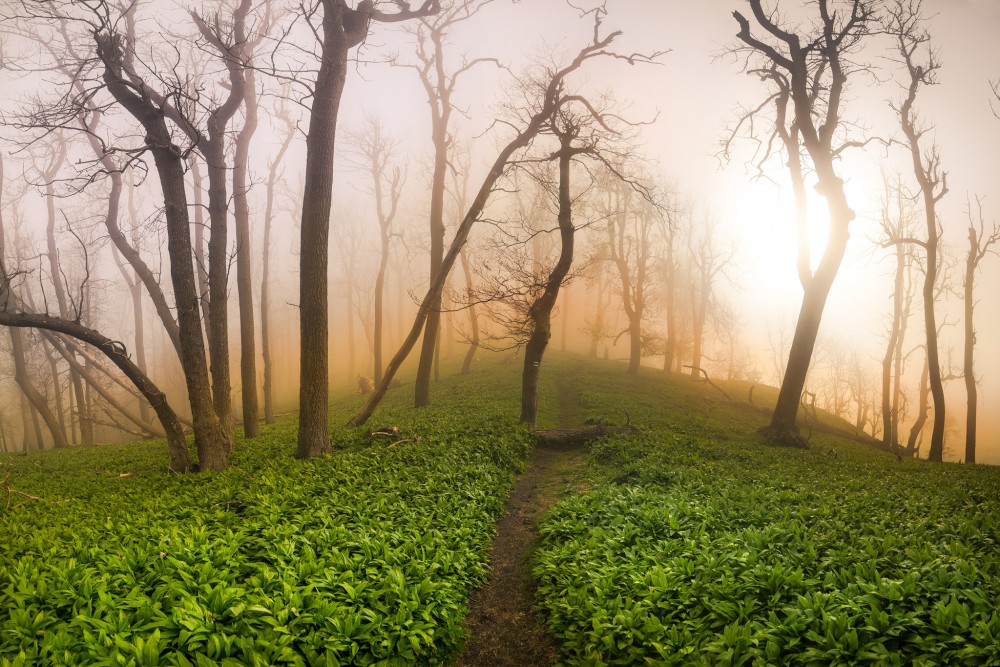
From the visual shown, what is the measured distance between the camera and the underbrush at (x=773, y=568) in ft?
13.2

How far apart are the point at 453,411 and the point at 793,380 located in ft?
35.5

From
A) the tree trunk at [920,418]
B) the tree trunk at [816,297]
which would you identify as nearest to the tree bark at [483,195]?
the tree trunk at [816,297]

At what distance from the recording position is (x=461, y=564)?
6.48 meters

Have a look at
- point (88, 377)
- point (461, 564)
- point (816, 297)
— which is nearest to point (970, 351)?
point (816, 297)

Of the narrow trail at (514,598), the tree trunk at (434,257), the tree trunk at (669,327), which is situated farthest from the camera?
the tree trunk at (669,327)

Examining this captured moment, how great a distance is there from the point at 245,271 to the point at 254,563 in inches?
535

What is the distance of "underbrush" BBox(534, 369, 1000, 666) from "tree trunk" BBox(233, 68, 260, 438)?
10.7m

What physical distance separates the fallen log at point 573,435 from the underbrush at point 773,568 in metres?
3.71

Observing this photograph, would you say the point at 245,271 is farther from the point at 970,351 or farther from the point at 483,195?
the point at 970,351

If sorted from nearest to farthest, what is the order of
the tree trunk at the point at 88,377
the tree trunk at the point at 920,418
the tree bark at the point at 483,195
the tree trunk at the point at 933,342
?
1. the tree bark at the point at 483,195
2. the tree trunk at the point at 933,342
3. the tree trunk at the point at 88,377
4. the tree trunk at the point at 920,418

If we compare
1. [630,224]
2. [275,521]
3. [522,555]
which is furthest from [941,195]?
[275,521]

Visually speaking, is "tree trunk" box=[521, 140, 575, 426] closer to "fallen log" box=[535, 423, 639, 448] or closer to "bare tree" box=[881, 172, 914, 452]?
"fallen log" box=[535, 423, 639, 448]

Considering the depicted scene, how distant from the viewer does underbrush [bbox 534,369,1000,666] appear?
13.2 feet

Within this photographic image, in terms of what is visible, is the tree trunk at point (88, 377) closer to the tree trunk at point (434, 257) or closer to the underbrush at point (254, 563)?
the tree trunk at point (434, 257)
